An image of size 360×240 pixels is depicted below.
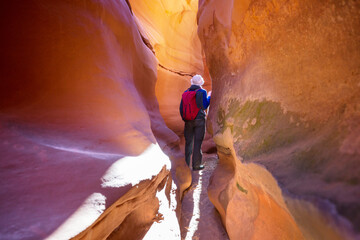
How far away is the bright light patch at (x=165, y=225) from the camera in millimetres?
1726

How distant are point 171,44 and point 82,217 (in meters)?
7.70

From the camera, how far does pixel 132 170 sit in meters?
1.39

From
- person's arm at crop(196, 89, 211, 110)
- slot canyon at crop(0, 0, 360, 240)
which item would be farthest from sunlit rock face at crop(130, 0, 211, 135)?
slot canyon at crop(0, 0, 360, 240)

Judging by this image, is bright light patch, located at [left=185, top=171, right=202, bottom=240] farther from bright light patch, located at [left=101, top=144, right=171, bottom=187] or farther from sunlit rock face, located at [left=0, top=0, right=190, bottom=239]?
bright light patch, located at [left=101, top=144, right=171, bottom=187]

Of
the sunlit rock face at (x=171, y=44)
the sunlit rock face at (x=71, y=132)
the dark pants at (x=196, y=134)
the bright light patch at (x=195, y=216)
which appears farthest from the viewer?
the sunlit rock face at (x=171, y=44)

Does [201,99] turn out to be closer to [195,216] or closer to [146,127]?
[146,127]

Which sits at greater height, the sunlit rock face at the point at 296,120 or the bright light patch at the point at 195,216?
the sunlit rock face at the point at 296,120

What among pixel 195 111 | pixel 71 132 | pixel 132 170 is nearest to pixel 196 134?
pixel 195 111

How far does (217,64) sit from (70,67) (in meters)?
2.68

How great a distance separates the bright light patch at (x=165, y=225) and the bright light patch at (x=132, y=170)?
2.02ft

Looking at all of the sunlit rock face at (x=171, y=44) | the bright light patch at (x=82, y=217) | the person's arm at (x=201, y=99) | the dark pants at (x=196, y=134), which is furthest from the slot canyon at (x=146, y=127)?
the sunlit rock face at (x=171, y=44)

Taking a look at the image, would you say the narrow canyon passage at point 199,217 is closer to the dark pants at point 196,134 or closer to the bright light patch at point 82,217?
the dark pants at point 196,134

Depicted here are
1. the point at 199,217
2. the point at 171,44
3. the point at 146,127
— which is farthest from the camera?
the point at 171,44

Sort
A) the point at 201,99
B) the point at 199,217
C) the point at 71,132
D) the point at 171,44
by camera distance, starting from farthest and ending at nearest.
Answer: the point at 171,44
the point at 201,99
the point at 199,217
the point at 71,132
